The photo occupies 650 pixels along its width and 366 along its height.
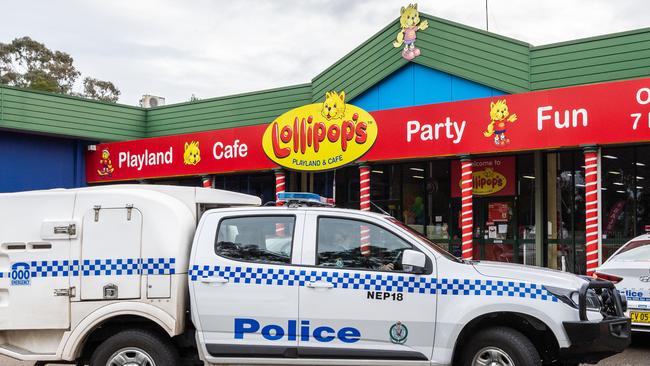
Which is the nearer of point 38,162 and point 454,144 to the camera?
point 454,144

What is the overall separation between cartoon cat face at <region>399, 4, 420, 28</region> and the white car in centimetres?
1022

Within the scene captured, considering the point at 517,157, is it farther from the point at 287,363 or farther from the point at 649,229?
the point at 287,363

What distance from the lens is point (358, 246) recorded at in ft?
21.4

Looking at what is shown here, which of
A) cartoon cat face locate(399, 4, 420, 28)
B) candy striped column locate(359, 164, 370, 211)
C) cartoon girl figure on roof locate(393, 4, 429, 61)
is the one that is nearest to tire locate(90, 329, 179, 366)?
candy striped column locate(359, 164, 370, 211)

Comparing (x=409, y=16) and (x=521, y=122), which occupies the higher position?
(x=409, y=16)

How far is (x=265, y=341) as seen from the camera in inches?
254

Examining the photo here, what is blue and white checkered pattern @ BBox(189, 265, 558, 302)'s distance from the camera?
244 inches

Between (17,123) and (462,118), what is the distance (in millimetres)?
13816

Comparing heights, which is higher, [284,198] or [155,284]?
[284,198]

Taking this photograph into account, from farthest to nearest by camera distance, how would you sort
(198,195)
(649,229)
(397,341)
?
(649,229) → (198,195) → (397,341)

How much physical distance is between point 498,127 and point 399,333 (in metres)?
9.13

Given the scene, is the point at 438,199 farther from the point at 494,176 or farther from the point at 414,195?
the point at 494,176

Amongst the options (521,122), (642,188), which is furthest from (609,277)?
(642,188)

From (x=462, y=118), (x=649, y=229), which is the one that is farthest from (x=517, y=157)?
(x=649, y=229)
